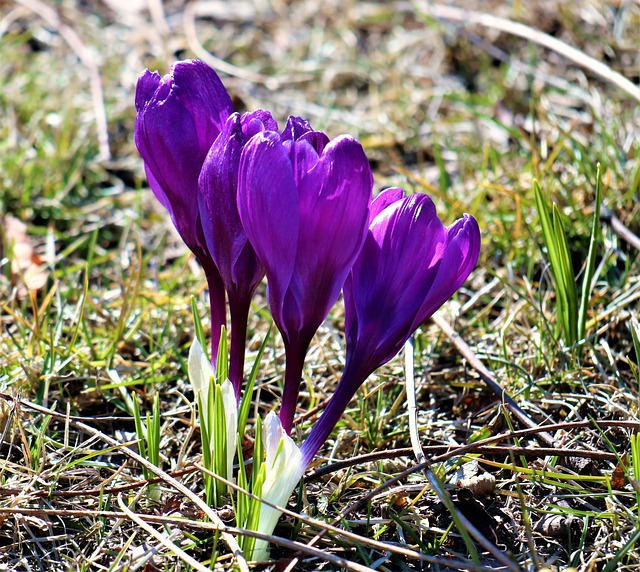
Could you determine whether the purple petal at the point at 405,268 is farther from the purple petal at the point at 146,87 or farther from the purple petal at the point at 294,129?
the purple petal at the point at 146,87

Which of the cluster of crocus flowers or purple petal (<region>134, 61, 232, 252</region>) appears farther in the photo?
purple petal (<region>134, 61, 232, 252</region>)

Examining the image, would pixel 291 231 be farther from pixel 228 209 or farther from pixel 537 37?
pixel 537 37

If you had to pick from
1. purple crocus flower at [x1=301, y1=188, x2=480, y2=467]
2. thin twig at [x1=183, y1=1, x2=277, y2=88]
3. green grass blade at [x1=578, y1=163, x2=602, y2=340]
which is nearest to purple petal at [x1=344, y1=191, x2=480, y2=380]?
purple crocus flower at [x1=301, y1=188, x2=480, y2=467]

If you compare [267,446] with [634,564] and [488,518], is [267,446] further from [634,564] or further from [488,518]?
[634,564]

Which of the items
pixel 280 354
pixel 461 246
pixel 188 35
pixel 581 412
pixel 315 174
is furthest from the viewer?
pixel 188 35

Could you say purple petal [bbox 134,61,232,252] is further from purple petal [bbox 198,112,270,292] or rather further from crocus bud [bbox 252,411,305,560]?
crocus bud [bbox 252,411,305,560]

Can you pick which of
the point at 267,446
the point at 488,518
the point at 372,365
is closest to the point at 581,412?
the point at 488,518
